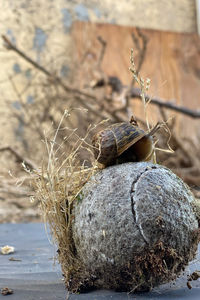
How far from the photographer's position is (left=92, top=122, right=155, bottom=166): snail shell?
2.00 metres

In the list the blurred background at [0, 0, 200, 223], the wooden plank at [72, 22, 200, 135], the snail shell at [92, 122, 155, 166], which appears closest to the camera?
the snail shell at [92, 122, 155, 166]

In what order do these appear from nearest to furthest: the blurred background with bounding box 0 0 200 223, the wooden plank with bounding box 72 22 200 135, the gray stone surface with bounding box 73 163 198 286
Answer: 1. the gray stone surface with bounding box 73 163 198 286
2. the blurred background with bounding box 0 0 200 223
3. the wooden plank with bounding box 72 22 200 135

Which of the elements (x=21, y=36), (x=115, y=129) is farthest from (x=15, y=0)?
(x=115, y=129)

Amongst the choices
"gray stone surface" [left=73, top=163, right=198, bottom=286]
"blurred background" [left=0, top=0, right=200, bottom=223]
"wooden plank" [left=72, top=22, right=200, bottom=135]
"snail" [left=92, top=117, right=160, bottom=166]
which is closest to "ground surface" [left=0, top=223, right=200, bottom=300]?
"gray stone surface" [left=73, top=163, right=198, bottom=286]

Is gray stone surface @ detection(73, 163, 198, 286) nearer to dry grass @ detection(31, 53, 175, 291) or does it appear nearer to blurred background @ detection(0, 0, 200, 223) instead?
dry grass @ detection(31, 53, 175, 291)

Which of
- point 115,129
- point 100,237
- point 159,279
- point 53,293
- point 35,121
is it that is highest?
point 115,129

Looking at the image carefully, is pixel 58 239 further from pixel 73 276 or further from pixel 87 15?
pixel 87 15

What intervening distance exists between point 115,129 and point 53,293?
79cm

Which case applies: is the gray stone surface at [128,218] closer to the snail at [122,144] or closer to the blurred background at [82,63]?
the snail at [122,144]

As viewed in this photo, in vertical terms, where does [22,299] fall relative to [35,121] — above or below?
above

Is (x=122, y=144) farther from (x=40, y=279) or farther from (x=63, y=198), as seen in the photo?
(x=40, y=279)

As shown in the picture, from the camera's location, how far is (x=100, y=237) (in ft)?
6.07

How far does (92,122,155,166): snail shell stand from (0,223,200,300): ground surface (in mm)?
587

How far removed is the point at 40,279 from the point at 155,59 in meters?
5.85
